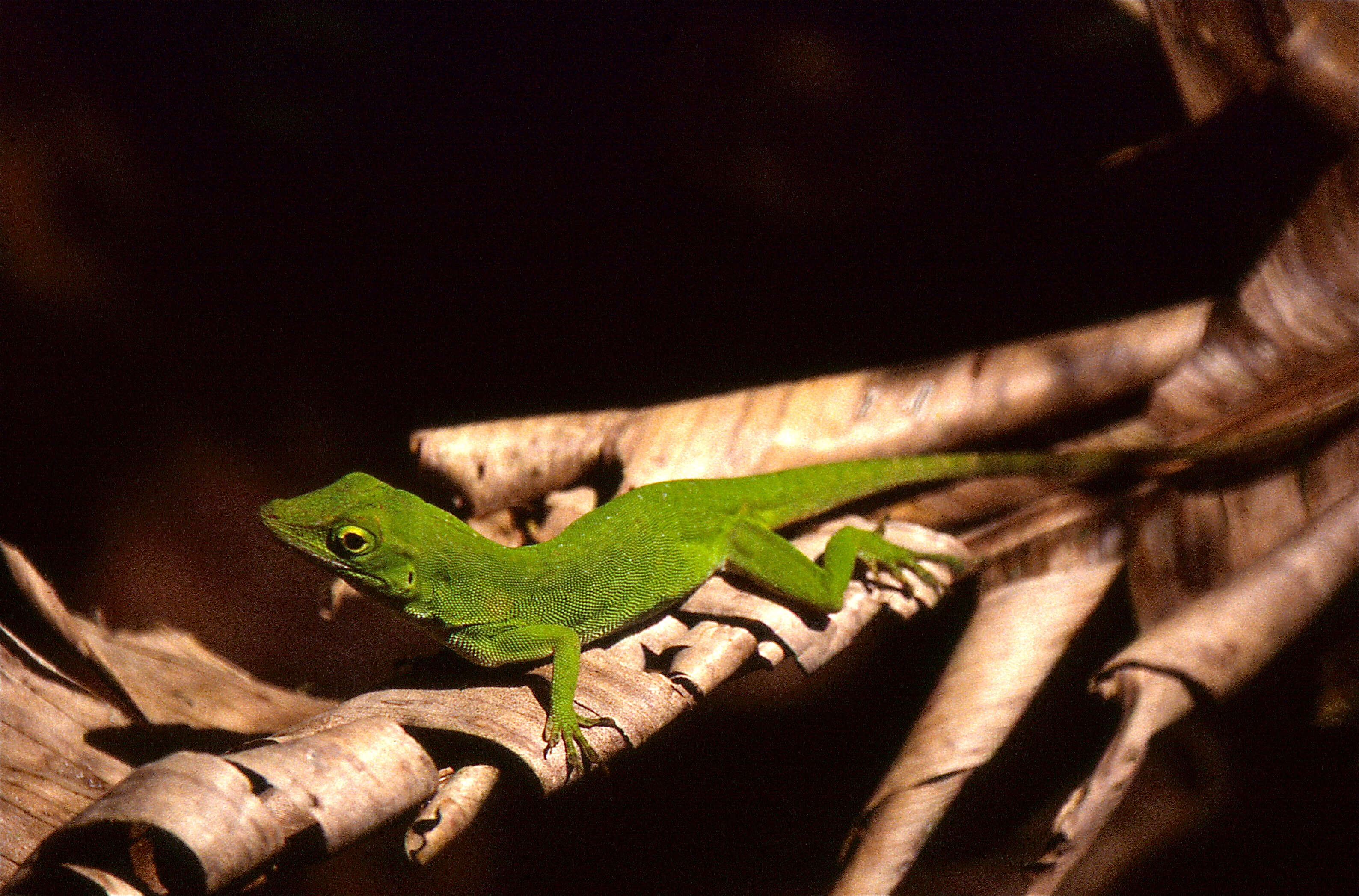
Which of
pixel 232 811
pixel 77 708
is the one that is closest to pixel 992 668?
pixel 232 811

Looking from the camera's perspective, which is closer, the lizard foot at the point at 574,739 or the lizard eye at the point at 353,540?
the lizard foot at the point at 574,739

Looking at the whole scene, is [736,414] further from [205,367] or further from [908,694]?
[205,367]

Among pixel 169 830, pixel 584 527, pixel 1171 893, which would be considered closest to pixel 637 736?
pixel 584 527

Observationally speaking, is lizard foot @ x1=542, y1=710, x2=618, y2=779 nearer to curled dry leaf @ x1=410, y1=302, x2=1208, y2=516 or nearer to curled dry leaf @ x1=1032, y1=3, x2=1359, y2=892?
curled dry leaf @ x1=410, y1=302, x2=1208, y2=516

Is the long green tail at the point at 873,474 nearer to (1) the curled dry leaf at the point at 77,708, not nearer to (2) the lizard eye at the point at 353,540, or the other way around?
(2) the lizard eye at the point at 353,540

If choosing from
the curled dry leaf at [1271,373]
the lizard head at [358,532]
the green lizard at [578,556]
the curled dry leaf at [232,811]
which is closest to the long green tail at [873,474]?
the green lizard at [578,556]

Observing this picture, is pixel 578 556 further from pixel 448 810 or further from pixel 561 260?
pixel 561 260
